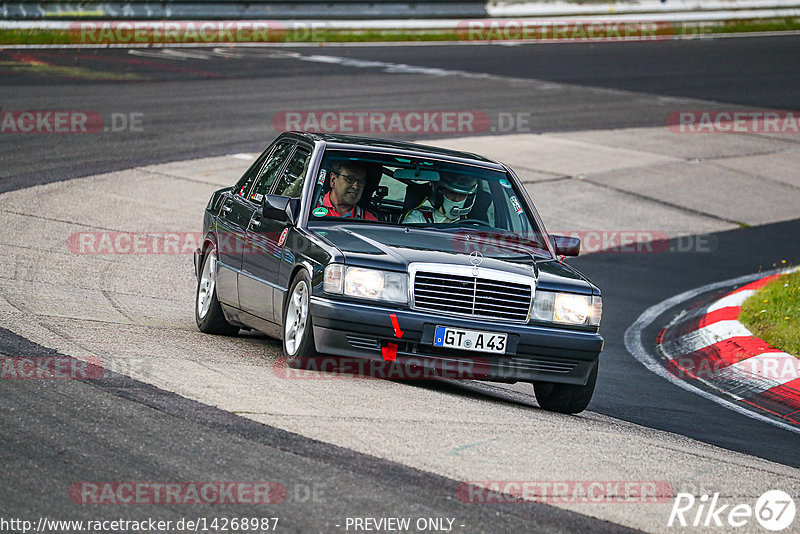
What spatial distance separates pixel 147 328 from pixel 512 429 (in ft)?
11.0

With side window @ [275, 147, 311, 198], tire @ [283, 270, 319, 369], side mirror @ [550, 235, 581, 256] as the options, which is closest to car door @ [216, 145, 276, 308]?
side window @ [275, 147, 311, 198]

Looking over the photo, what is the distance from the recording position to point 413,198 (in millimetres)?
8625

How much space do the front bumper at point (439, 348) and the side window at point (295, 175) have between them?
144 centimetres

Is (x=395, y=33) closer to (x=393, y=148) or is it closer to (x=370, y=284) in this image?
(x=393, y=148)

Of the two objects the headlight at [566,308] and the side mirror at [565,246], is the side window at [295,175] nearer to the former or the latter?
Answer: the side mirror at [565,246]

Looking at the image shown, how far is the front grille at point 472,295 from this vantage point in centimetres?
754

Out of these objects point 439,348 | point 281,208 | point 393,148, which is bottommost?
point 439,348

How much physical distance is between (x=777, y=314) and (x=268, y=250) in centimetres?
491

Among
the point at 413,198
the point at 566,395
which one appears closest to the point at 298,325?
the point at 413,198

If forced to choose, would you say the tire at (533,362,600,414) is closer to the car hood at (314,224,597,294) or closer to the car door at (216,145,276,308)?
the car hood at (314,224,597,294)

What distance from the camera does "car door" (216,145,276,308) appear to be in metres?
9.06

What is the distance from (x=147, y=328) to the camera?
9.01m

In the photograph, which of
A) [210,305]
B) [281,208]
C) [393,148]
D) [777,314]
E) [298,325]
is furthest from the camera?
[777,314]

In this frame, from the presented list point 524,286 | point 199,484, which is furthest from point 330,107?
point 199,484
